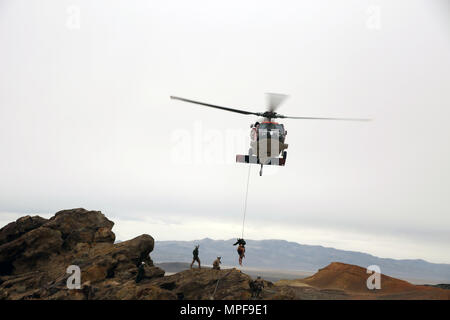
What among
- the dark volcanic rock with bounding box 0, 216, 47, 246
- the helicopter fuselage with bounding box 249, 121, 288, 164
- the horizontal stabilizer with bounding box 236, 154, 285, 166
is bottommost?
the dark volcanic rock with bounding box 0, 216, 47, 246

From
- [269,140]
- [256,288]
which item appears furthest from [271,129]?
[256,288]

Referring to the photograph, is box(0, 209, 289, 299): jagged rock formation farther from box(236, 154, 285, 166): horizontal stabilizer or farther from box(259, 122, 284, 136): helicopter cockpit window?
box(259, 122, 284, 136): helicopter cockpit window

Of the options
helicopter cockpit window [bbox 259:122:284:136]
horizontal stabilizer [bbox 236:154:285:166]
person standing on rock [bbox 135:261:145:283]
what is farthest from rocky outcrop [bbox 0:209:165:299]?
helicopter cockpit window [bbox 259:122:284:136]

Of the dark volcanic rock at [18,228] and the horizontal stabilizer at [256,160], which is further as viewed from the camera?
the dark volcanic rock at [18,228]

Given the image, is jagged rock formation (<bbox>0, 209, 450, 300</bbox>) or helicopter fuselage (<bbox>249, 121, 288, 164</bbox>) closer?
jagged rock formation (<bbox>0, 209, 450, 300</bbox>)

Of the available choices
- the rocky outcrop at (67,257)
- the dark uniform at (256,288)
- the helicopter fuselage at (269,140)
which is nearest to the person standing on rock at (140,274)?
the rocky outcrop at (67,257)

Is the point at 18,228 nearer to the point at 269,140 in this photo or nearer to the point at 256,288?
the point at 256,288

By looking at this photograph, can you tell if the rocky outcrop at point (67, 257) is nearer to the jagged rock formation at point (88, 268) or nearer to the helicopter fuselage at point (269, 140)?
the jagged rock formation at point (88, 268)

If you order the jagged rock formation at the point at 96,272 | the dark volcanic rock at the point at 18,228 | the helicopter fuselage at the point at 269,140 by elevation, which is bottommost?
the jagged rock formation at the point at 96,272
